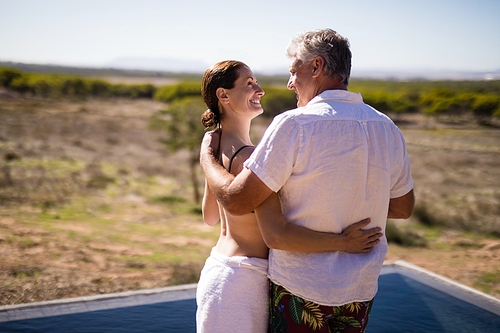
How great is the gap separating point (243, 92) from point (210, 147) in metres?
0.23

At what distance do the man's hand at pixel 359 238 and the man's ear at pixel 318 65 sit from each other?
18.2 inches

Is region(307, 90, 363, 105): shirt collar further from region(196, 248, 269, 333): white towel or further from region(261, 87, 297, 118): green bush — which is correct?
region(261, 87, 297, 118): green bush

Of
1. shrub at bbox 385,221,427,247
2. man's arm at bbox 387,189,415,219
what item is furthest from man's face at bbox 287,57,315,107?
shrub at bbox 385,221,427,247

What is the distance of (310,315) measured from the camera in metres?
1.15

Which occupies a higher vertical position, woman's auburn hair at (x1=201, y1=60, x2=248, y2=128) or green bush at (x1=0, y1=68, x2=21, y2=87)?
green bush at (x1=0, y1=68, x2=21, y2=87)

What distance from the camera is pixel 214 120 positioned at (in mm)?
1500

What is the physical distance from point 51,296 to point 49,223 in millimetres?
4514

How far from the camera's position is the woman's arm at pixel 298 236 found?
3.59 ft

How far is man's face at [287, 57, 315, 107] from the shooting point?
120cm

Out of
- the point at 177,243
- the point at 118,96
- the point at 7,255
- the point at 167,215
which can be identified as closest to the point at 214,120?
the point at 7,255

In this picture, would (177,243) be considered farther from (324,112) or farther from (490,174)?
(490,174)

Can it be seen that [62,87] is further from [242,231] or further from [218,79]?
[242,231]

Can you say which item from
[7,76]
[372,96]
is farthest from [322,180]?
[372,96]

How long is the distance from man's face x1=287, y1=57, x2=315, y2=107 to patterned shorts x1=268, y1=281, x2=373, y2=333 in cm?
60
